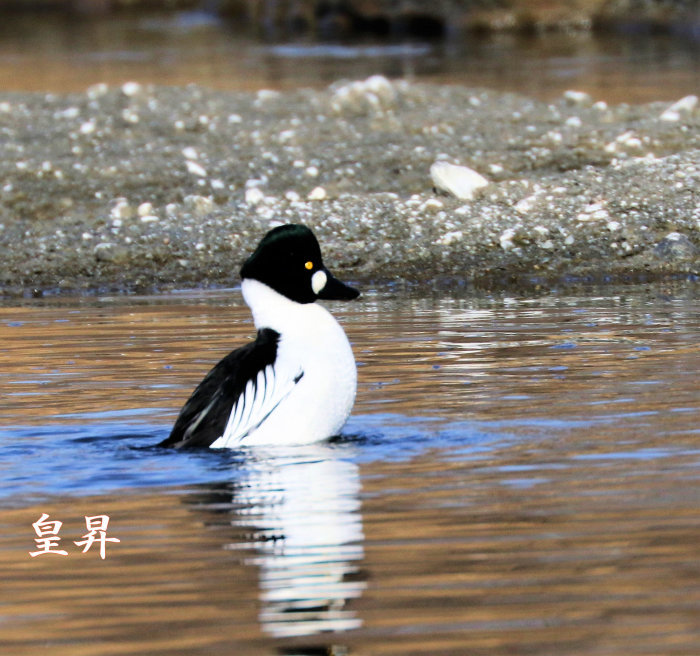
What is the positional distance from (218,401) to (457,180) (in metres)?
7.89

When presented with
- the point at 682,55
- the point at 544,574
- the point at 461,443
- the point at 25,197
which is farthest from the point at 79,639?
the point at 682,55

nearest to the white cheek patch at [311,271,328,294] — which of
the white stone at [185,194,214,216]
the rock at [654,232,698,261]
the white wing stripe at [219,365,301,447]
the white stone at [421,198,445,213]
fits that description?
the white wing stripe at [219,365,301,447]

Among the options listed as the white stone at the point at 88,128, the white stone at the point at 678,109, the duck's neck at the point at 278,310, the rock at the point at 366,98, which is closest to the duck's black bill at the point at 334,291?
the duck's neck at the point at 278,310

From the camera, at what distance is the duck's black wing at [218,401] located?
23.1 ft

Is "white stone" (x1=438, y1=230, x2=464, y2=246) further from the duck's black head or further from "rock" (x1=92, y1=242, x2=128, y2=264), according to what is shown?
the duck's black head

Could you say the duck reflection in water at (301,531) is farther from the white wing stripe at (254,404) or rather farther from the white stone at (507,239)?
the white stone at (507,239)

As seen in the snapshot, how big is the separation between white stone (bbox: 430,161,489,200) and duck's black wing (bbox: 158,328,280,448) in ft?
24.7

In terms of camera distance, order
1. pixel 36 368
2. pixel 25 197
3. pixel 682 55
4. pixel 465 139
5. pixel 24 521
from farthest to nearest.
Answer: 1. pixel 682 55
2. pixel 465 139
3. pixel 25 197
4. pixel 36 368
5. pixel 24 521

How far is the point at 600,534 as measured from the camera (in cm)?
551

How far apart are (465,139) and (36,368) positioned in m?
9.24

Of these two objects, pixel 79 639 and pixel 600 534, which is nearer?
pixel 79 639

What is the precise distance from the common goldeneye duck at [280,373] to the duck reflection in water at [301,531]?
121mm

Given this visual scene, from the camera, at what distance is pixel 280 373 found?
23.3ft

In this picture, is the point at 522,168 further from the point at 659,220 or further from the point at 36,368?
the point at 36,368
